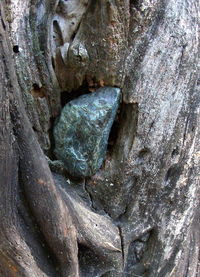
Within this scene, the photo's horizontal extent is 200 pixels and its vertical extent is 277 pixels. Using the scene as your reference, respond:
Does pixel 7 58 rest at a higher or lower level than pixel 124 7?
lower

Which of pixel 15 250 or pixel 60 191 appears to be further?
pixel 60 191

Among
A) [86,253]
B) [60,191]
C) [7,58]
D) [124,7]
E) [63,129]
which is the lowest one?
[86,253]

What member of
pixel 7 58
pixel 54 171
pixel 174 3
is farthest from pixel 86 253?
pixel 174 3

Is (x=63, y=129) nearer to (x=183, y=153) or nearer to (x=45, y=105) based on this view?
(x=45, y=105)
